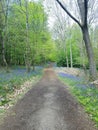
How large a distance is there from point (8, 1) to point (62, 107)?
19973mm

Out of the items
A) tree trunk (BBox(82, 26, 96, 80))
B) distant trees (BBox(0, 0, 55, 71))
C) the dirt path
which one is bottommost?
the dirt path

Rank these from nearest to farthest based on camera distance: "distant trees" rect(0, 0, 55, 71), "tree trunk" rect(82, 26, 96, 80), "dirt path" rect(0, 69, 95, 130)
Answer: "dirt path" rect(0, 69, 95, 130) → "tree trunk" rect(82, 26, 96, 80) → "distant trees" rect(0, 0, 55, 71)

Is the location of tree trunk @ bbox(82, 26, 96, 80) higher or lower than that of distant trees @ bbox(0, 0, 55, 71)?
lower

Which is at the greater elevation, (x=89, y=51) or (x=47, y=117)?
(x=89, y=51)

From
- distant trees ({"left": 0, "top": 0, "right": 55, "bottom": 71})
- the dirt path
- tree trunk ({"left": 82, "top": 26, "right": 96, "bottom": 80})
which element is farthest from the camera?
distant trees ({"left": 0, "top": 0, "right": 55, "bottom": 71})

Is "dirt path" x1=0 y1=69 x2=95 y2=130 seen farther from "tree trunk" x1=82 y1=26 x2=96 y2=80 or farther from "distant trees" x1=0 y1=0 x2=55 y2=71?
"distant trees" x1=0 y1=0 x2=55 y2=71

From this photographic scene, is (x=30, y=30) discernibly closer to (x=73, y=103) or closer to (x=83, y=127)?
(x=73, y=103)

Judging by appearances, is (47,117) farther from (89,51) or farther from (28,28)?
(28,28)

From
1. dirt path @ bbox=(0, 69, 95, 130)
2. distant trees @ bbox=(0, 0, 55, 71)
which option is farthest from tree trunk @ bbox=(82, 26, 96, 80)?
distant trees @ bbox=(0, 0, 55, 71)

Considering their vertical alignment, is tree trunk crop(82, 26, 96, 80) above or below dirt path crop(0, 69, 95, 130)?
above

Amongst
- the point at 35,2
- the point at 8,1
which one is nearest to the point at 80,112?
the point at 8,1

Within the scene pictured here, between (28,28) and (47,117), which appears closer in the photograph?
(47,117)

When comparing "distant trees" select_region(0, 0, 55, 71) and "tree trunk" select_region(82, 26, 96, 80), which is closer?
"tree trunk" select_region(82, 26, 96, 80)

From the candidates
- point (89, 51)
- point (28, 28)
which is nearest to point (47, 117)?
point (89, 51)
